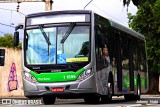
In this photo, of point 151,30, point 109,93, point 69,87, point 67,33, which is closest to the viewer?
point 69,87

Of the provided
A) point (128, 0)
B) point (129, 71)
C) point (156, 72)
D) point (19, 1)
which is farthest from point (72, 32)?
point (156, 72)

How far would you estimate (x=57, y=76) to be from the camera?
54.7 ft

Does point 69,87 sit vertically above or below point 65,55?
below

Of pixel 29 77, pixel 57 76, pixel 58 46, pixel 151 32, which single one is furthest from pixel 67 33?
pixel 151 32

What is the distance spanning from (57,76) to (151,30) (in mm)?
36875

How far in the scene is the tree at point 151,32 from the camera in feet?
167

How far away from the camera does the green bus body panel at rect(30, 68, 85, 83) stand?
54.2ft

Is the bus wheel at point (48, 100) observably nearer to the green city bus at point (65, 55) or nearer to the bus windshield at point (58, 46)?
the green city bus at point (65, 55)

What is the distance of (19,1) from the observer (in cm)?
3438

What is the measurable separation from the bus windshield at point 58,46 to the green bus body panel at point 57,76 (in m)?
0.40

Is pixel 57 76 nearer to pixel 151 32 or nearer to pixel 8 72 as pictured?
pixel 8 72

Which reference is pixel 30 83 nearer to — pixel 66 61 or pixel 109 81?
pixel 66 61

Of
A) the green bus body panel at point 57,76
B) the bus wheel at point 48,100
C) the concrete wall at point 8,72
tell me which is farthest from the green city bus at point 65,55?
the concrete wall at point 8,72

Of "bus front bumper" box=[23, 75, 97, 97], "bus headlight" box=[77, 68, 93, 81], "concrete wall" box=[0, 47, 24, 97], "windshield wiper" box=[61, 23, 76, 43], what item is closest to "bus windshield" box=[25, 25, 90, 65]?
"windshield wiper" box=[61, 23, 76, 43]
